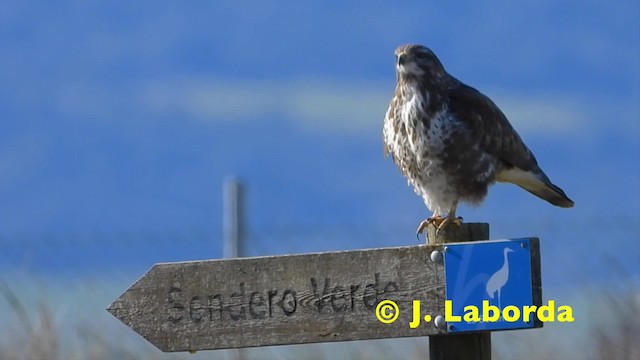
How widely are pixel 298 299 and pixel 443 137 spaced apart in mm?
1554

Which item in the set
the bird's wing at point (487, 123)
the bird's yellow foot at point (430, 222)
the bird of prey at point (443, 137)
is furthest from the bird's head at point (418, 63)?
the bird's yellow foot at point (430, 222)

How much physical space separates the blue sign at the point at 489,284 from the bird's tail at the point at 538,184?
1.94 m

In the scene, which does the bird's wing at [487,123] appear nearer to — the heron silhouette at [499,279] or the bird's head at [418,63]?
the bird's head at [418,63]

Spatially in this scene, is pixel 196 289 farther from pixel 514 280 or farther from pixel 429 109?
pixel 429 109

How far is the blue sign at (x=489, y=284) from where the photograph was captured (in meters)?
3.10

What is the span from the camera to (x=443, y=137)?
476 cm

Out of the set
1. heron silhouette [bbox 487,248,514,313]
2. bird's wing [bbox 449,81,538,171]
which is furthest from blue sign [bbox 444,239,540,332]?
bird's wing [bbox 449,81,538,171]

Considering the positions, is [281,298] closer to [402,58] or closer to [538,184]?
[402,58]

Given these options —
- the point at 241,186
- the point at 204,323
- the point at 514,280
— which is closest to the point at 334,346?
the point at 241,186

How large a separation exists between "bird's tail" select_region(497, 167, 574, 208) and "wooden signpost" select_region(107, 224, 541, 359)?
1.65 m

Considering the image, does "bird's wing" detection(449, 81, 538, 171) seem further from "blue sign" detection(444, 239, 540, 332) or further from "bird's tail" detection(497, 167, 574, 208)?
"blue sign" detection(444, 239, 540, 332)

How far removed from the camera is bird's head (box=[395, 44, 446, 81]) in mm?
4922

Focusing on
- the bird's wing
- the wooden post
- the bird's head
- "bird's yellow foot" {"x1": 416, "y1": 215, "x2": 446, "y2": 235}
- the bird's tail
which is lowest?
the wooden post

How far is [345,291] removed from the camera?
3.33 meters
